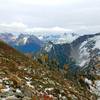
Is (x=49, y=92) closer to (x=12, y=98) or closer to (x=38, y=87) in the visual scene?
(x=38, y=87)

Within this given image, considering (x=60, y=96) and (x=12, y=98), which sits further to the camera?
(x=60, y=96)

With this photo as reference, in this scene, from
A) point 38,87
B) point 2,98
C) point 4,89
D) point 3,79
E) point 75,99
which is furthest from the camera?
point 75,99

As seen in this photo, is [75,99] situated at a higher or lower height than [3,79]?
lower

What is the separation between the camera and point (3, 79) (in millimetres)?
29109

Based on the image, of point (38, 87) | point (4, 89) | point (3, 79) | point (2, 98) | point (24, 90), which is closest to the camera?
point (2, 98)

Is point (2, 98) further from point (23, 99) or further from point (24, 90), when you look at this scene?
point (24, 90)

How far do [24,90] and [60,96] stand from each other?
9931 millimetres

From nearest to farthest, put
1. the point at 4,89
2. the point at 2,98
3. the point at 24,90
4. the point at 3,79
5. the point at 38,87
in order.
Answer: the point at 2,98 < the point at 4,89 < the point at 24,90 < the point at 3,79 < the point at 38,87

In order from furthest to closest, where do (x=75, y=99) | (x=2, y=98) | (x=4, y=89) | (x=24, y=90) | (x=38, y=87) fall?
1. (x=75, y=99)
2. (x=38, y=87)
3. (x=24, y=90)
4. (x=4, y=89)
5. (x=2, y=98)

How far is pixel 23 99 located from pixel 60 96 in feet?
44.7

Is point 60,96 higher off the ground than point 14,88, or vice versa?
point 14,88

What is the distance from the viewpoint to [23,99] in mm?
22453

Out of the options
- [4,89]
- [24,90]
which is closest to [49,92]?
[24,90]

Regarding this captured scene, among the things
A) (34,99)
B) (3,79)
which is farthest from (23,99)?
(3,79)
